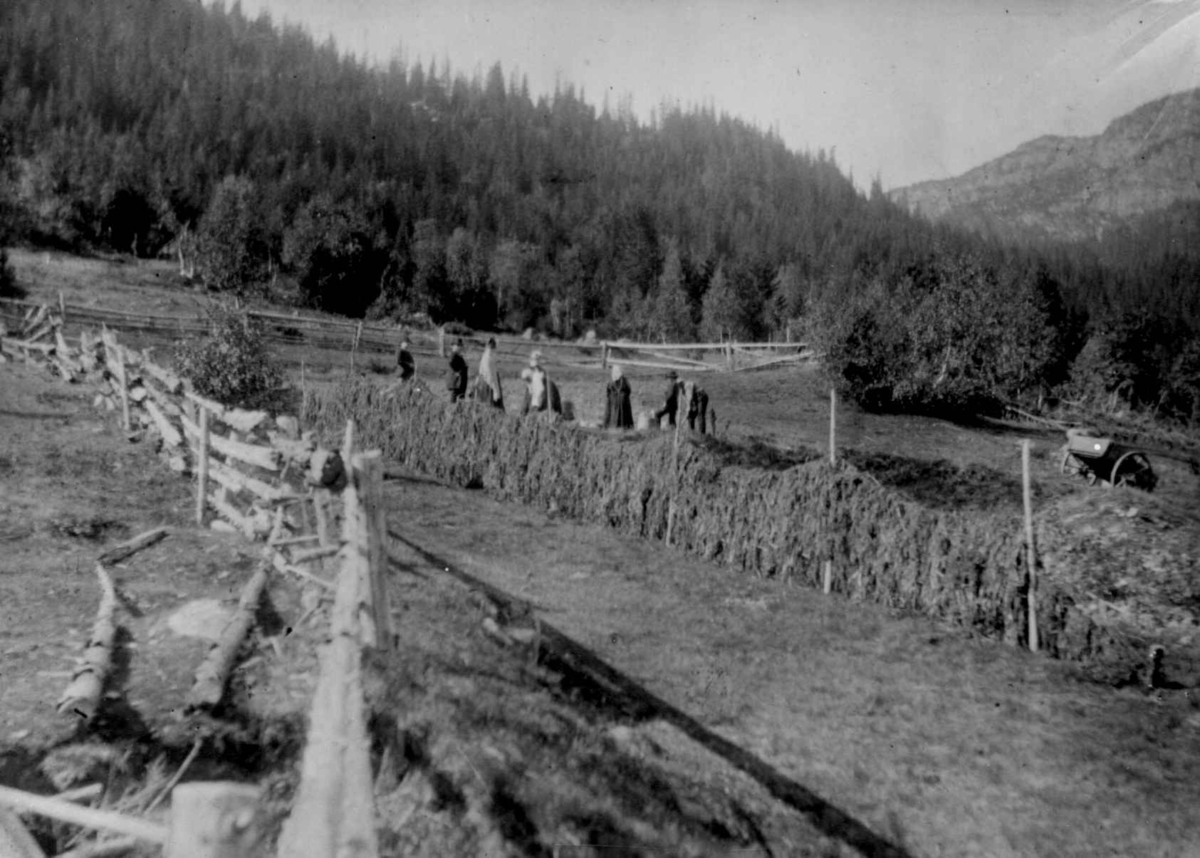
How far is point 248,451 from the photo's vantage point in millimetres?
7789

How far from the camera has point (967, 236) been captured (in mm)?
110938

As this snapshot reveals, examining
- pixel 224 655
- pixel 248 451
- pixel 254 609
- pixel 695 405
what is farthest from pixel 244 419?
pixel 695 405

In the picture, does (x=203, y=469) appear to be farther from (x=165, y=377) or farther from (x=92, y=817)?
(x=92, y=817)

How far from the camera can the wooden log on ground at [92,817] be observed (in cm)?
177

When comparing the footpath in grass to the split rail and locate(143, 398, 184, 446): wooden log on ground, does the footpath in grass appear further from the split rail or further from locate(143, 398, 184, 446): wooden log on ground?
locate(143, 398, 184, 446): wooden log on ground

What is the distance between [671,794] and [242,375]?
1264 cm

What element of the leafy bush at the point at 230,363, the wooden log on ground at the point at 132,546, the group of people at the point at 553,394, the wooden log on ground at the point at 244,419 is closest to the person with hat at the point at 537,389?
the group of people at the point at 553,394

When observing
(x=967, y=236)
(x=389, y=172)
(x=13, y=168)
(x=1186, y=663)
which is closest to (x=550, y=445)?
(x=1186, y=663)

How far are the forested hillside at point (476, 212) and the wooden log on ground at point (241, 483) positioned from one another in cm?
1804

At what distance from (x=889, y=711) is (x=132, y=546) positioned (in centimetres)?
637

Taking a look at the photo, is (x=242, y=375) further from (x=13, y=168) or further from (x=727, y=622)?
(x=13, y=168)

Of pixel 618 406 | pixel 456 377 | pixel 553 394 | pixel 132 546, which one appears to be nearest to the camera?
pixel 132 546

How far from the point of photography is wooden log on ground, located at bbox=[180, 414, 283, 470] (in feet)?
23.2

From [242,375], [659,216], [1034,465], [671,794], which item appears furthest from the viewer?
[659,216]
